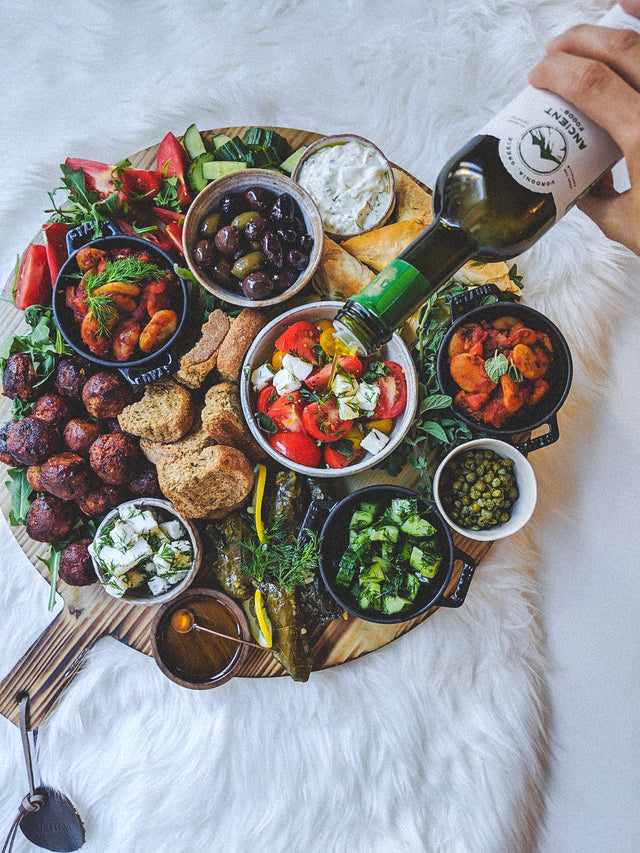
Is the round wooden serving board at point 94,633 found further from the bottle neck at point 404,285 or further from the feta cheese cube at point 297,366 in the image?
the bottle neck at point 404,285

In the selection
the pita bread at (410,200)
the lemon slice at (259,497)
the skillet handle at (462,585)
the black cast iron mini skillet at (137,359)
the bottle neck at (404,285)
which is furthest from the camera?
the pita bread at (410,200)

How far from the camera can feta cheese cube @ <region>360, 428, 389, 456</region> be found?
7.04 feet

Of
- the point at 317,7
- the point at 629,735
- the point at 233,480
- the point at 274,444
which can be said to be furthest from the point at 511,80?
the point at 629,735

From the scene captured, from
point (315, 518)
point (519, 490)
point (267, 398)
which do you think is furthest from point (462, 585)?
point (267, 398)

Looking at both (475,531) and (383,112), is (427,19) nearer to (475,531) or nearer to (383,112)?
(383,112)

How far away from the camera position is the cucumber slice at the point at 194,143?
245 centimetres

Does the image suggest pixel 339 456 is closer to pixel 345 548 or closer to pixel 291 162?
pixel 345 548

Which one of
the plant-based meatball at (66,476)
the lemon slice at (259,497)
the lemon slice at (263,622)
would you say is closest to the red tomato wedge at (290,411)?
the lemon slice at (259,497)

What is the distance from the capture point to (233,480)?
7.20ft

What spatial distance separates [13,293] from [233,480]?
117 centimetres

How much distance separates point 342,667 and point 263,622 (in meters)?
0.43

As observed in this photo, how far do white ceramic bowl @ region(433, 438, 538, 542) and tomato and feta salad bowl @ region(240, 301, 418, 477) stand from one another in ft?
0.67

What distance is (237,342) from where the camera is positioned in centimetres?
220

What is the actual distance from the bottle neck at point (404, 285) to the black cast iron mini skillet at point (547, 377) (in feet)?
1.74
